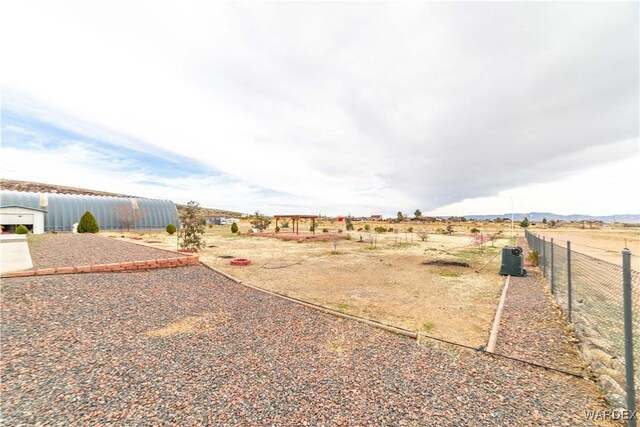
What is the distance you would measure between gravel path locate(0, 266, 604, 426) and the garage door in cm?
3658

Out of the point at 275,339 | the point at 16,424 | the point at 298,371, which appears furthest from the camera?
the point at 275,339

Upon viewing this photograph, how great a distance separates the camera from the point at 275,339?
19.4 ft

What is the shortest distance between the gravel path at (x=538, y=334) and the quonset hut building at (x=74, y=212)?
1859 inches

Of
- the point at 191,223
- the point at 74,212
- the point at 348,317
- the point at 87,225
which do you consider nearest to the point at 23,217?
the point at 87,225

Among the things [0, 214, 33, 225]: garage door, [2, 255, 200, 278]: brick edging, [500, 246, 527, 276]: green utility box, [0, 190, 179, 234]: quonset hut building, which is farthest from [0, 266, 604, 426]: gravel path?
[0, 190, 179, 234]: quonset hut building

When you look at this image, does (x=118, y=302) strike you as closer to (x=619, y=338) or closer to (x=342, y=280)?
(x=342, y=280)

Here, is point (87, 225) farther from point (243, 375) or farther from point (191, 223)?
point (243, 375)

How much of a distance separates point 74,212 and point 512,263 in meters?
54.7

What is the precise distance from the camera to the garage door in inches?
1233

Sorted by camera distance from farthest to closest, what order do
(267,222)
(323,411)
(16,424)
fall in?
(267,222) → (323,411) → (16,424)

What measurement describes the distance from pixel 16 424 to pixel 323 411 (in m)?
3.76

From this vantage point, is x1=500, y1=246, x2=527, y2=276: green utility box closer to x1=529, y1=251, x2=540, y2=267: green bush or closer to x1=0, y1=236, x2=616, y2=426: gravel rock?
x1=529, y1=251, x2=540, y2=267: green bush

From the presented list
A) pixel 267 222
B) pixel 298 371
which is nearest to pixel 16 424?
pixel 298 371

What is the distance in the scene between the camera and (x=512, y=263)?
1322cm
